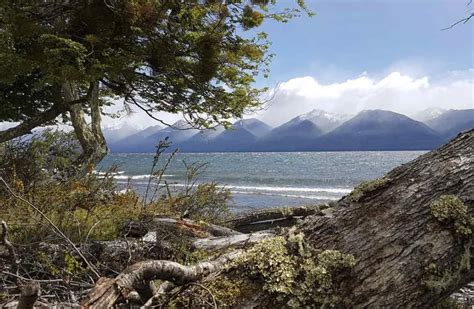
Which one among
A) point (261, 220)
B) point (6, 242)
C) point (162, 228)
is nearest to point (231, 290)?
point (6, 242)

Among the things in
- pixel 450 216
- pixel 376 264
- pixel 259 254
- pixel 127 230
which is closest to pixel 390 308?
pixel 376 264

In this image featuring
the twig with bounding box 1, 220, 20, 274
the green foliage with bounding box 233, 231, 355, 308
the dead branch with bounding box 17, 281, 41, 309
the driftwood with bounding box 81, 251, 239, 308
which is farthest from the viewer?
the green foliage with bounding box 233, 231, 355, 308

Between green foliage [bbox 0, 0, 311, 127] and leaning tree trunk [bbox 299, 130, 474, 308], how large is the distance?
5628 millimetres

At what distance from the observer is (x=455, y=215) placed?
2.19 m

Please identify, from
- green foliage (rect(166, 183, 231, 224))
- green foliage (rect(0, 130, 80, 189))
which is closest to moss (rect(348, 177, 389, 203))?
green foliage (rect(166, 183, 231, 224))

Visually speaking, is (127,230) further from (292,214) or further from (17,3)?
(17,3)

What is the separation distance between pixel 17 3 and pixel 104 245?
5381 millimetres

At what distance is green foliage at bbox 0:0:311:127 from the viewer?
6.90 meters

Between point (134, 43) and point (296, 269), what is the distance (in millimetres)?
6701

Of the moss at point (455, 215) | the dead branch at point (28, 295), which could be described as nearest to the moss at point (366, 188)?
the moss at point (455, 215)

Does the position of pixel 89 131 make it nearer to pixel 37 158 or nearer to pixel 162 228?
pixel 37 158

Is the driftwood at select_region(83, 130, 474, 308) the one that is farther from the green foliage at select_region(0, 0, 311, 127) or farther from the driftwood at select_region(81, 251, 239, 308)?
the green foliage at select_region(0, 0, 311, 127)

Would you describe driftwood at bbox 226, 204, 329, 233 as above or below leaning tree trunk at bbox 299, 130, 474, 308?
below

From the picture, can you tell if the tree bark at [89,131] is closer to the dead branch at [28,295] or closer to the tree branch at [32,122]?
the tree branch at [32,122]
